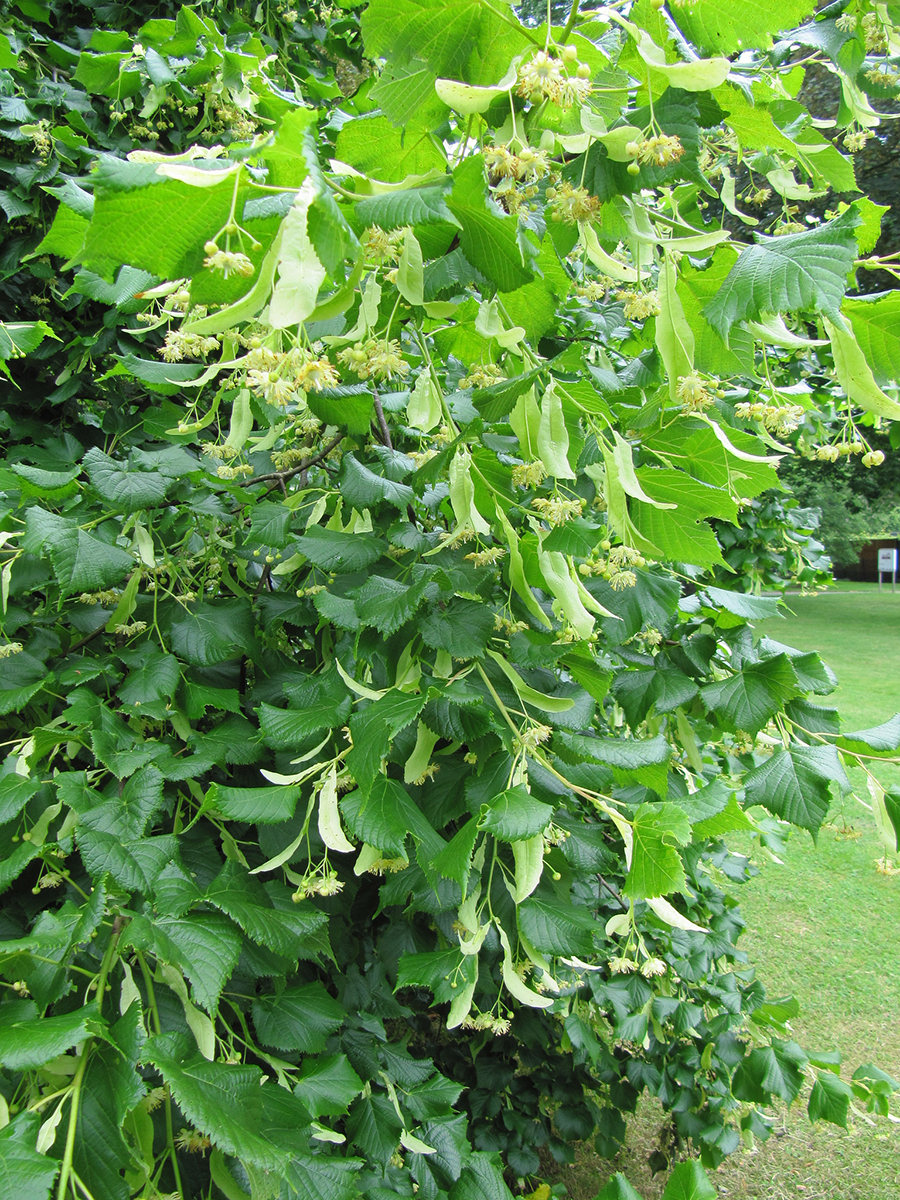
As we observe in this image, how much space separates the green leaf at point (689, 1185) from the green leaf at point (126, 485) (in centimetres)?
133

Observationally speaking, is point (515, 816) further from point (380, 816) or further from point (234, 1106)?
point (234, 1106)

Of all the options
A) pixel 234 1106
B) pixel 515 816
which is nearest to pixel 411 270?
pixel 515 816

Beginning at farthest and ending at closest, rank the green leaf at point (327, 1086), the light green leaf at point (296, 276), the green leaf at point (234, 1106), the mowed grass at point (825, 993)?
the mowed grass at point (825, 993) < the green leaf at point (327, 1086) < the green leaf at point (234, 1106) < the light green leaf at point (296, 276)

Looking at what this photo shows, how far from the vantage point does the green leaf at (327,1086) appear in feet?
3.67

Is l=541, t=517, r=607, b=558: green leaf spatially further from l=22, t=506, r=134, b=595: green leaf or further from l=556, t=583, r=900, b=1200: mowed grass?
l=22, t=506, r=134, b=595: green leaf

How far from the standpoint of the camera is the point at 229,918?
42.3 inches

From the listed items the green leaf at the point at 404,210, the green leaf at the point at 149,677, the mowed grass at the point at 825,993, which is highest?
the green leaf at the point at 404,210

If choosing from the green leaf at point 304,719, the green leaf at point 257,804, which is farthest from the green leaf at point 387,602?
the green leaf at point 257,804

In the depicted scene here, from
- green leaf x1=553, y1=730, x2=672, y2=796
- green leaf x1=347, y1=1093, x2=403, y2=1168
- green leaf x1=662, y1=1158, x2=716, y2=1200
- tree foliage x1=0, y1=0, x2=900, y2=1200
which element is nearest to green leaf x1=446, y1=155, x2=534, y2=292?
tree foliage x1=0, y1=0, x2=900, y2=1200

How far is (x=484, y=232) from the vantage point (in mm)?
834

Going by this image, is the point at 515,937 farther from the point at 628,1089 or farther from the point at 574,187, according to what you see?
the point at 628,1089

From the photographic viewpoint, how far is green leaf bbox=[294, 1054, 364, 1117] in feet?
3.67

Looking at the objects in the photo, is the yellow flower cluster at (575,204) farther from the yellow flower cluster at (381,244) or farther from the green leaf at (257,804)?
the green leaf at (257,804)

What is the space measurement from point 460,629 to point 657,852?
38cm
